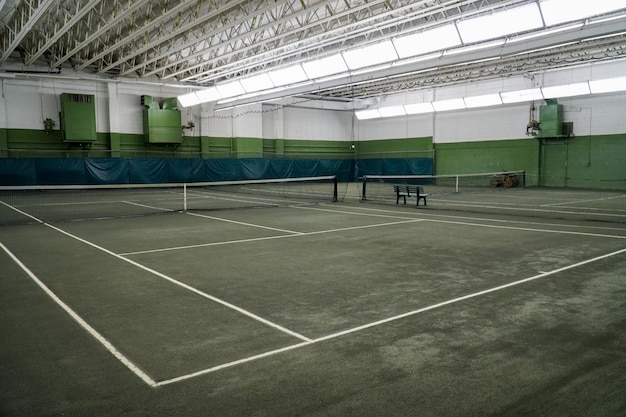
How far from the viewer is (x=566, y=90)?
91.8 ft

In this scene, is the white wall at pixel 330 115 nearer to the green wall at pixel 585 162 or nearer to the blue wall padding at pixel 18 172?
the green wall at pixel 585 162

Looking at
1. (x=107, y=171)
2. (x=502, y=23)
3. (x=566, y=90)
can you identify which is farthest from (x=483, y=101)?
(x=107, y=171)

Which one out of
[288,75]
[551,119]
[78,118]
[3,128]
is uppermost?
[288,75]

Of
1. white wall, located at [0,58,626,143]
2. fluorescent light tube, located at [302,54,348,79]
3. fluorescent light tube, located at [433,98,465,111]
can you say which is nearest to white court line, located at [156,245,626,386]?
fluorescent light tube, located at [302,54,348,79]

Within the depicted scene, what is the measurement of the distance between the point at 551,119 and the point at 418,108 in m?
9.81

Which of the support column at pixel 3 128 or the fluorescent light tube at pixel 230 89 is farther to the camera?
the fluorescent light tube at pixel 230 89

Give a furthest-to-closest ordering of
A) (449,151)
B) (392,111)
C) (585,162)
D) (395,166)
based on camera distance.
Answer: (395,166)
(392,111)
(449,151)
(585,162)

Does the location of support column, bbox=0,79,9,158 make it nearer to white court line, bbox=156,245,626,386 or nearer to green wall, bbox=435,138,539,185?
green wall, bbox=435,138,539,185

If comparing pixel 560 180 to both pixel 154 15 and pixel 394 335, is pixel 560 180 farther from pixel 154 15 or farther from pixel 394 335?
pixel 394 335

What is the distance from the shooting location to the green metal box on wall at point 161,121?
32.4m

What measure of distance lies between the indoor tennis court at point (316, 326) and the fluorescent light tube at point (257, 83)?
18256mm

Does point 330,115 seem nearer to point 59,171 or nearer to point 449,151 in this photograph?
point 449,151

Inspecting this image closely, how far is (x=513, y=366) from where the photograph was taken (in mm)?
4324

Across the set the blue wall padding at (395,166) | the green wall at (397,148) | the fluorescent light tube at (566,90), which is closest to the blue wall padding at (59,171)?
the blue wall padding at (395,166)
